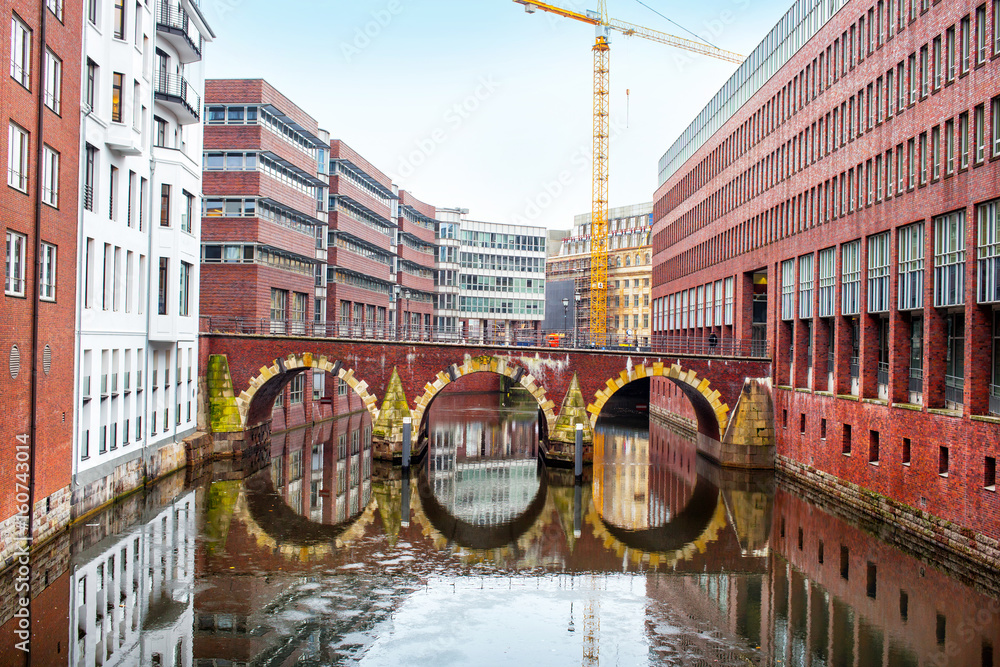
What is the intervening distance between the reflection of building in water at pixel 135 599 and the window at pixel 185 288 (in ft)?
46.6

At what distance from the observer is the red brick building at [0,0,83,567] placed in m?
23.2

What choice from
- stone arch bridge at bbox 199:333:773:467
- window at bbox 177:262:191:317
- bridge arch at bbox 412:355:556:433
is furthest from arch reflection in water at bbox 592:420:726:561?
window at bbox 177:262:191:317

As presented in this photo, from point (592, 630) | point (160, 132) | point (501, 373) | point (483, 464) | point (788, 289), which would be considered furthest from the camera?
point (483, 464)

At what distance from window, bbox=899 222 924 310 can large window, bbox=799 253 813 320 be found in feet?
33.6

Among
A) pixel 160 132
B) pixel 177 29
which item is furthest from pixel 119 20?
pixel 160 132

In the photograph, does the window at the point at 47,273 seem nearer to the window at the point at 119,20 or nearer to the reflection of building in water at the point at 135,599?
the reflection of building in water at the point at 135,599

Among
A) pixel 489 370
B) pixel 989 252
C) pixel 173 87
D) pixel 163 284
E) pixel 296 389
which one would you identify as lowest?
pixel 296 389

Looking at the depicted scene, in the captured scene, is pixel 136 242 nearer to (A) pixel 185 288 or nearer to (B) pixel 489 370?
(A) pixel 185 288

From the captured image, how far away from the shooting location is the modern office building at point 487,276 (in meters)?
105

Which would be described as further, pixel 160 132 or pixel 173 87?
pixel 160 132

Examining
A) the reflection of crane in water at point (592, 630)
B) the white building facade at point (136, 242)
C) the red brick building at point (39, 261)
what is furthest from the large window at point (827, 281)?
the red brick building at point (39, 261)

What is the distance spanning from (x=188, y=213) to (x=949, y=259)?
3259 cm

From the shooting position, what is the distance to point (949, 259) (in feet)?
101

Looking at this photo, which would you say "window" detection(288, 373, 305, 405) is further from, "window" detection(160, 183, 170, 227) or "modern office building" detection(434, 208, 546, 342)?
"modern office building" detection(434, 208, 546, 342)
